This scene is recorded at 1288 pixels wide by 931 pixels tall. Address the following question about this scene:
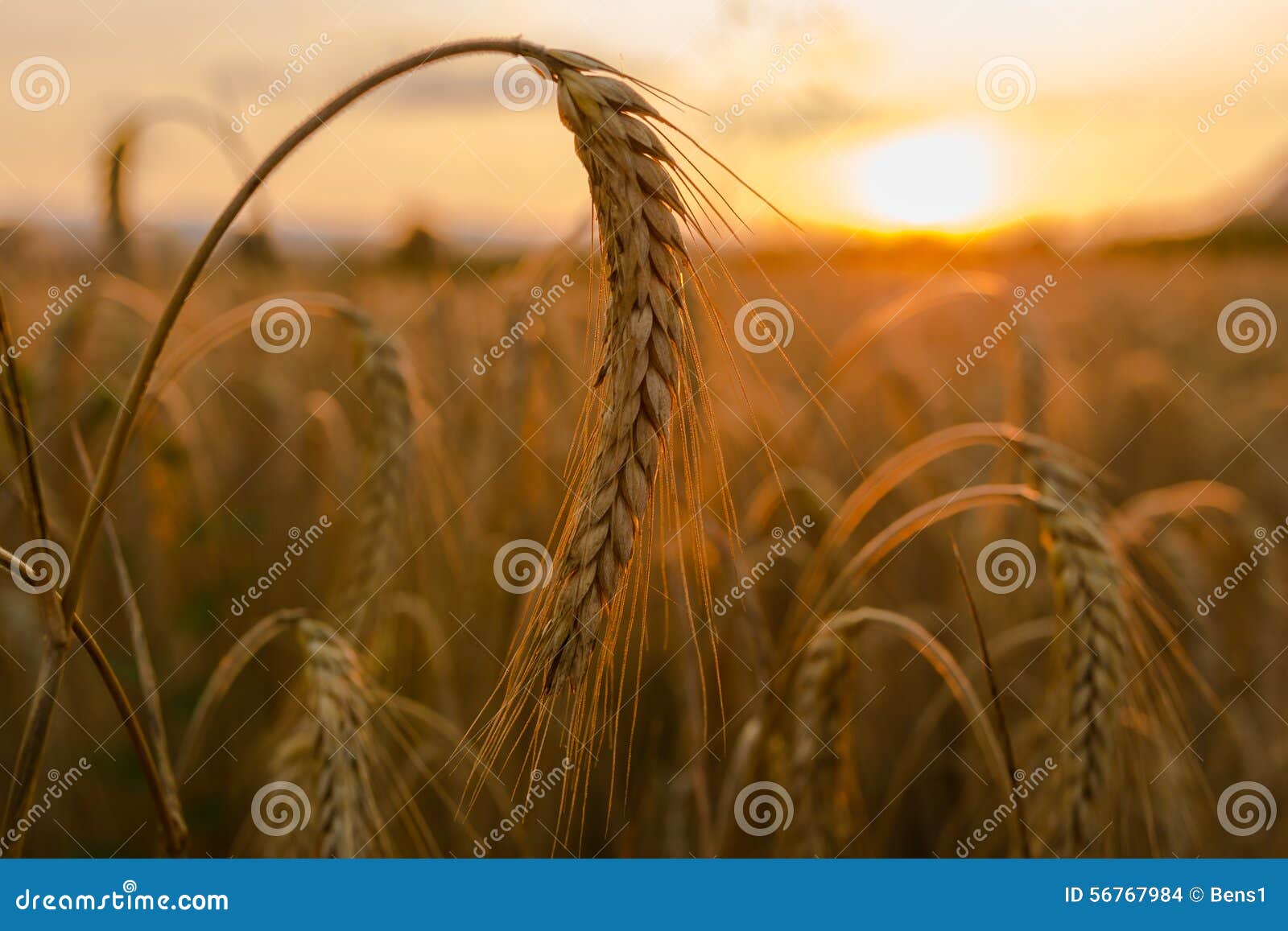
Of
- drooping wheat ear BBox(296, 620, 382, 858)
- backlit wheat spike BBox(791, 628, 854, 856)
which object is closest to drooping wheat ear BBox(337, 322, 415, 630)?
drooping wheat ear BBox(296, 620, 382, 858)

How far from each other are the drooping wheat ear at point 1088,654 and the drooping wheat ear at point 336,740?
1158 millimetres

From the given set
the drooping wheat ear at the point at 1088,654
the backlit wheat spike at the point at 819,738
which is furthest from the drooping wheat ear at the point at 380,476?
the drooping wheat ear at the point at 1088,654

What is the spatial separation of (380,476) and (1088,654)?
4.62 feet

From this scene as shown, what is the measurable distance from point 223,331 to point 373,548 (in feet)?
1.78

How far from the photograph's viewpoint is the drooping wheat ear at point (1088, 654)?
1436 mm

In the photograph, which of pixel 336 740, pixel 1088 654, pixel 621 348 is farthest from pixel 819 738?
pixel 621 348

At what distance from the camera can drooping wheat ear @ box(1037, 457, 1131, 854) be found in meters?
1.44

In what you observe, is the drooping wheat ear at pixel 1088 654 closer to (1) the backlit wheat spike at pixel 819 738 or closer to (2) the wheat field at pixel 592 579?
(2) the wheat field at pixel 592 579

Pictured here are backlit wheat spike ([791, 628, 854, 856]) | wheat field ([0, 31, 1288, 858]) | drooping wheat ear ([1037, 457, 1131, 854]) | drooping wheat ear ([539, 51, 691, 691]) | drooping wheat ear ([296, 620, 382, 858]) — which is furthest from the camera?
backlit wheat spike ([791, 628, 854, 856])

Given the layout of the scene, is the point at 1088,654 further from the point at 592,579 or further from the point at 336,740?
the point at 336,740

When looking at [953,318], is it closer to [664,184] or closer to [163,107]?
[163,107]

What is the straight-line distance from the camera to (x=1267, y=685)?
2.96 meters

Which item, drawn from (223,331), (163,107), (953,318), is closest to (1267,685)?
(223,331)

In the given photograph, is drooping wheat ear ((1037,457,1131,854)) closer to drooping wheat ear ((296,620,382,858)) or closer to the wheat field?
the wheat field
